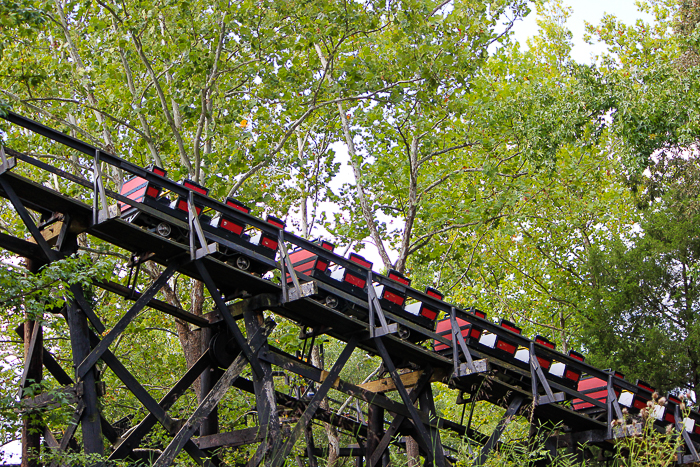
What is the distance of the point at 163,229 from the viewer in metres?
9.58

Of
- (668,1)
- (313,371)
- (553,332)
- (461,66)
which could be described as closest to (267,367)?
(313,371)

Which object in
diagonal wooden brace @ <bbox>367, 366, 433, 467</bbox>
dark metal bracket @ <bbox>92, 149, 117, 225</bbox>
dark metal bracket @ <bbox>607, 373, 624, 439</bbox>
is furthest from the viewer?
dark metal bracket @ <bbox>607, 373, 624, 439</bbox>

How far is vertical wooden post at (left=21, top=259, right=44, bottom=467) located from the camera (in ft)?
25.9

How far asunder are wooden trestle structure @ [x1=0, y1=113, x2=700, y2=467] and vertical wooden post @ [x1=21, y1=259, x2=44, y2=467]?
2cm

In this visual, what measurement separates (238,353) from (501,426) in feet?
15.5

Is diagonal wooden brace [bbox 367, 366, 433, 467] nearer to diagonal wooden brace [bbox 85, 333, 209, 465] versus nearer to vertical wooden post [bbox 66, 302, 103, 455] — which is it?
diagonal wooden brace [bbox 85, 333, 209, 465]

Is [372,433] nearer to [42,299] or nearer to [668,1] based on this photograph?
[42,299]

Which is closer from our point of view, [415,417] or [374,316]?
[374,316]

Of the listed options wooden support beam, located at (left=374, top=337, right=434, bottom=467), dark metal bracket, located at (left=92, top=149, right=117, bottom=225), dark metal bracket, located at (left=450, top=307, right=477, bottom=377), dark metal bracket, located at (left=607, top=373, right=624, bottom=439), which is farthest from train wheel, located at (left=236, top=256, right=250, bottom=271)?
dark metal bracket, located at (left=607, top=373, right=624, bottom=439)

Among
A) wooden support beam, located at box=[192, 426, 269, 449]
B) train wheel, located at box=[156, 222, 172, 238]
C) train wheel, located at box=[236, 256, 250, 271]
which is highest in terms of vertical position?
train wheel, located at box=[156, 222, 172, 238]

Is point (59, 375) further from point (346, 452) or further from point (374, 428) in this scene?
point (346, 452)

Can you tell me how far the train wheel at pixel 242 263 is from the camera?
10.3 meters

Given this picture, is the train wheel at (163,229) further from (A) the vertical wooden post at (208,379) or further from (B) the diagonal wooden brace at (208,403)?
(B) the diagonal wooden brace at (208,403)

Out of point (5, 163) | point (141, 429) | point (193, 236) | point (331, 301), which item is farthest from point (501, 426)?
point (5, 163)
